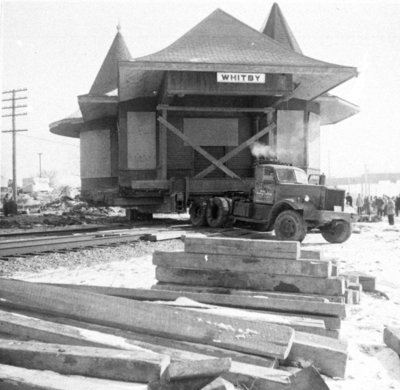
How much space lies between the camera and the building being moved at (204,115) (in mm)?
17766

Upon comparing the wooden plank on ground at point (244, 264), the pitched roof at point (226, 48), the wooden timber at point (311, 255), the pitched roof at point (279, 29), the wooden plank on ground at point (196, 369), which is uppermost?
the pitched roof at point (279, 29)

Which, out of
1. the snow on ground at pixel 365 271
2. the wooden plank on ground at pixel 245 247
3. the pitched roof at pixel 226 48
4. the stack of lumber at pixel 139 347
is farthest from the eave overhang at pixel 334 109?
the stack of lumber at pixel 139 347

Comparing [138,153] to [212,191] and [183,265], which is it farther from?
[183,265]

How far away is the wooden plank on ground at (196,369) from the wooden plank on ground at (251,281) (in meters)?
2.44

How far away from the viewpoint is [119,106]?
21.1 m

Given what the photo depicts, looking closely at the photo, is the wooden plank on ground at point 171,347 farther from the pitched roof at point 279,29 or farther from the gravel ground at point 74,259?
the pitched roof at point 279,29

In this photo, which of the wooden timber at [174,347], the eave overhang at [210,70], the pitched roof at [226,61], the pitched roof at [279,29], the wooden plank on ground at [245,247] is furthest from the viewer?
the pitched roof at [279,29]

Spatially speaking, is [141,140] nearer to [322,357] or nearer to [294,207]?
[294,207]

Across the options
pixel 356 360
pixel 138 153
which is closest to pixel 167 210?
pixel 138 153

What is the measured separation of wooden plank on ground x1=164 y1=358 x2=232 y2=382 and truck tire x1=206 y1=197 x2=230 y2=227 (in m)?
12.8

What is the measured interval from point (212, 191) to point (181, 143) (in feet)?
12.5

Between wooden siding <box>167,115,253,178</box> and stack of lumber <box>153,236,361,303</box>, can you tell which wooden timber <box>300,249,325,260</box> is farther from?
wooden siding <box>167,115,253,178</box>

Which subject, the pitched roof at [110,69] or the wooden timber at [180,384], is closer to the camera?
the wooden timber at [180,384]

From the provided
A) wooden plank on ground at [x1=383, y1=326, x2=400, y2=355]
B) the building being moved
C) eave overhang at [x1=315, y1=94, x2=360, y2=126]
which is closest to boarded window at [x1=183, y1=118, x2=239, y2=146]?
the building being moved
